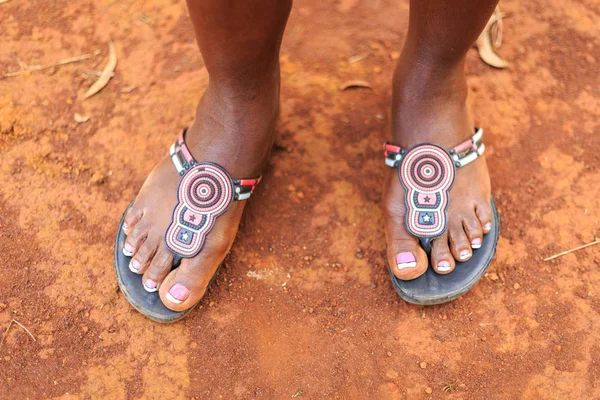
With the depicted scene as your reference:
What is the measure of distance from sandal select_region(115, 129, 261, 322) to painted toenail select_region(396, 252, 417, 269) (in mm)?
511

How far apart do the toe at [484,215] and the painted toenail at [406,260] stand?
252mm

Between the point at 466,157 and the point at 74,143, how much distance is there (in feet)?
4.40

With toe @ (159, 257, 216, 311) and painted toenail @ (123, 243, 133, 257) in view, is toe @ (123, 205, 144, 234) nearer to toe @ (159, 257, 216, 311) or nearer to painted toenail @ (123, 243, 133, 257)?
painted toenail @ (123, 243, 133, 257)

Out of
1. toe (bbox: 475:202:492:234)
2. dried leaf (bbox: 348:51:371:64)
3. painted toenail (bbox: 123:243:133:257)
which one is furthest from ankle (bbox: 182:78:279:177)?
toe (bbox: 475:202:492:234)

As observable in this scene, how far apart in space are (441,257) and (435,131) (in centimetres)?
39

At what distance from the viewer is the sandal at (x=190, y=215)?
152 centimetres

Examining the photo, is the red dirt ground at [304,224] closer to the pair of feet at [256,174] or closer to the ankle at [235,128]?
the pair of feet at [256,174]

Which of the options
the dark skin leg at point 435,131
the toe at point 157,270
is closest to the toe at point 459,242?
the dark skin leg at point 435,131

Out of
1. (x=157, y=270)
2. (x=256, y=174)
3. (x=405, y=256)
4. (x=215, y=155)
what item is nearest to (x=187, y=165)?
(x=215, y=155)

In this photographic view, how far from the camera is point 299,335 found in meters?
1.54

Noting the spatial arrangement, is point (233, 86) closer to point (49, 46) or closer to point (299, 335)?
point (299, 335)

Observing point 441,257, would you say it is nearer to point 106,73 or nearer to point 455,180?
point 455,180

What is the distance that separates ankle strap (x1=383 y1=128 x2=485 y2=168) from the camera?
5.26ft

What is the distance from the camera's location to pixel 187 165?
1.57 metres
